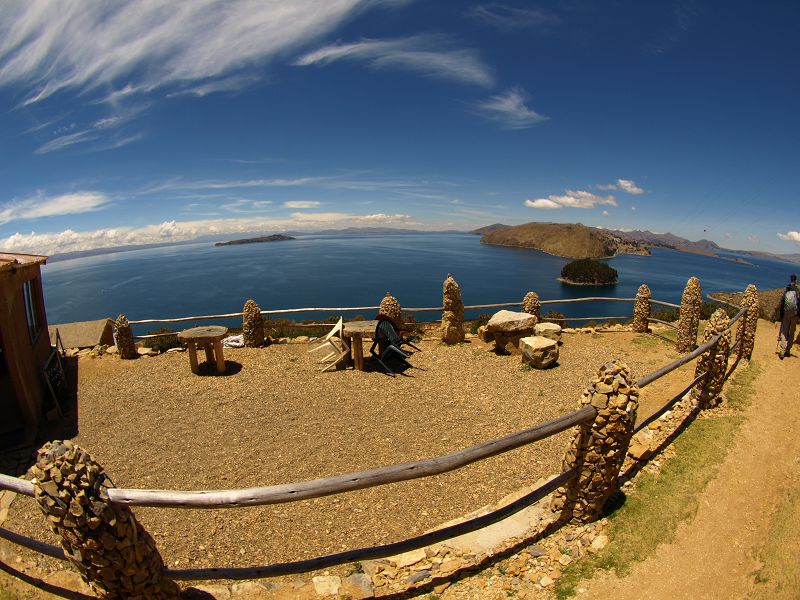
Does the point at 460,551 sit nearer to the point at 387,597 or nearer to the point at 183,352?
the point at 387,597

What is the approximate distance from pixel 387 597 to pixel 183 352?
11119 millimetres

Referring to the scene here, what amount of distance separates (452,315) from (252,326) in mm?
6229

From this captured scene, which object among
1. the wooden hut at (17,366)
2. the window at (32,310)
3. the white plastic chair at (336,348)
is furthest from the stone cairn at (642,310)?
the window at (32,310)

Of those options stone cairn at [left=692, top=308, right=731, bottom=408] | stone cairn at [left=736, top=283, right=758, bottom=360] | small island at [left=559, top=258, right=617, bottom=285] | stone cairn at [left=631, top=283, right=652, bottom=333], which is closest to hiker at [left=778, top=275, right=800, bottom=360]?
stone cairn at [left=736, top=283, right=758, bottom=360]

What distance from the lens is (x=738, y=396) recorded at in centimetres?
693

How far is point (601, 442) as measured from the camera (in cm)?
383

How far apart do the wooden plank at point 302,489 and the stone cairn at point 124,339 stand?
10.4 m

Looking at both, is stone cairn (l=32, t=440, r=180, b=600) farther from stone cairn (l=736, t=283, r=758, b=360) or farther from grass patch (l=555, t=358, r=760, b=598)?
A: stone cairn (l=736, t=283, r=758, b=360)

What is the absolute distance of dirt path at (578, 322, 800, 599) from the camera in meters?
3.23

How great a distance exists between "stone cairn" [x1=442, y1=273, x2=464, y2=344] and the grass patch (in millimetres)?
7062

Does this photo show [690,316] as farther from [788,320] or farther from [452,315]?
[452,315]

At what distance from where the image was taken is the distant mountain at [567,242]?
470 feet

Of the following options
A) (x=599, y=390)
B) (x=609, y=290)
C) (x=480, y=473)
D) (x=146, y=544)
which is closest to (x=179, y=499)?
(x=146, y=544)

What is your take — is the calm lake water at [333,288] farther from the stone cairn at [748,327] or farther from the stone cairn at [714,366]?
the stone cairn at [714,366]
